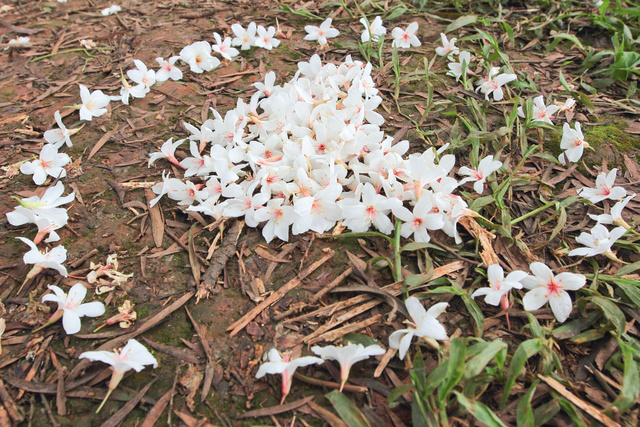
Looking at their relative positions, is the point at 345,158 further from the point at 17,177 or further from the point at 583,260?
the point at 17,177

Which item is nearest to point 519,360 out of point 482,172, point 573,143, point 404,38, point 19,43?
point 482,172

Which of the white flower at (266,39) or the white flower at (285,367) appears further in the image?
the white flower at (266,39)

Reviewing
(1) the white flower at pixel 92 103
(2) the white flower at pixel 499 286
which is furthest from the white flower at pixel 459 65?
(1) the white flower at pixel 92 103

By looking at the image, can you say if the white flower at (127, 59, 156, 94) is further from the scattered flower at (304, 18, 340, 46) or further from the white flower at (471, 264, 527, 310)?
the white flower at (471, 264, 527, 310)

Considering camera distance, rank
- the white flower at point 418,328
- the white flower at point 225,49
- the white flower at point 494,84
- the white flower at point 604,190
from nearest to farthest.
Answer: the white flower at point 418,328
the white flower at point 604,190
the white flower at point 494,84
the white flower at point 225,49

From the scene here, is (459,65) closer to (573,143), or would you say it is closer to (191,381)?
(573,143)

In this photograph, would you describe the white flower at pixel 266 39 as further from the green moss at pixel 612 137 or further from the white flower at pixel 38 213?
the green moss at pixel 612 137

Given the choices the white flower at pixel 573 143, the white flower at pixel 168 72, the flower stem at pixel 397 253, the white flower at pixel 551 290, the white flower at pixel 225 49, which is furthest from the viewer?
the white flower at pixel 225 49
